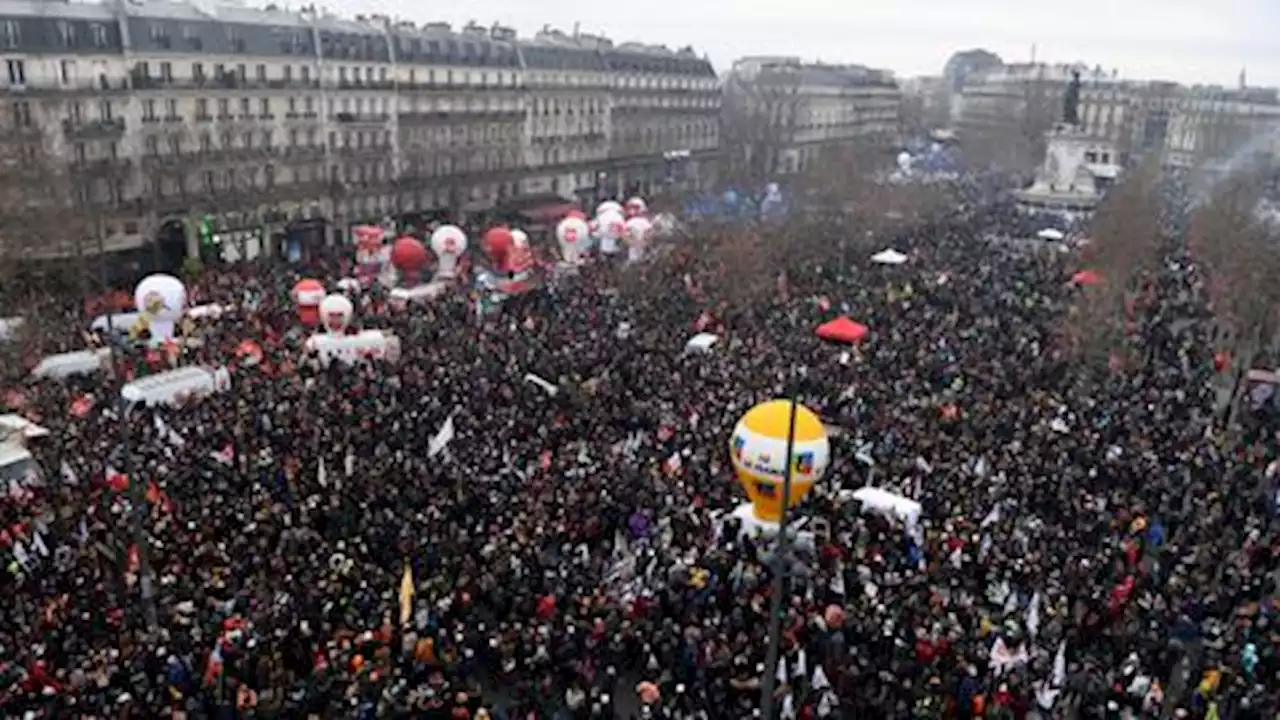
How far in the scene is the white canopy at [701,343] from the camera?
2883 cm

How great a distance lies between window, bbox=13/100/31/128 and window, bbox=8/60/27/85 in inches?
28.2

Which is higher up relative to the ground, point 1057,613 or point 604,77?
point 604,77

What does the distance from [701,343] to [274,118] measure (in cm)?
2844

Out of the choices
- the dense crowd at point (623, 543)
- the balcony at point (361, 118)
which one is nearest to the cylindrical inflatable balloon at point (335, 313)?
the dense crowd at point (623, 543)

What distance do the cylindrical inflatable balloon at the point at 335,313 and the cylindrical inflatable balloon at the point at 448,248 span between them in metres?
11.0

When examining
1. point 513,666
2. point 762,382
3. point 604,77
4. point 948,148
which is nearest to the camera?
point 513,666

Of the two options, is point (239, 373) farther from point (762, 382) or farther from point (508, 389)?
point (762, 382)

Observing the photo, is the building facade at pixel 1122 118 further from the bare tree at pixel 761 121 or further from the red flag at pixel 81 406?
the red flag at pixel 81 406

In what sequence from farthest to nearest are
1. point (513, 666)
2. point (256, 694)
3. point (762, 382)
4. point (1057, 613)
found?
point (762, 382)
point (1057, 613)
point (513, 666)
point (256, 694)

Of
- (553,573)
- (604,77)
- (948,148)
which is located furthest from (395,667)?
(948,148)

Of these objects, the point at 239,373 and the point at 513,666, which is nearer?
the point at 513,666

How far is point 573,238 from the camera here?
4197 centimetres

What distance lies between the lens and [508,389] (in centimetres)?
2448

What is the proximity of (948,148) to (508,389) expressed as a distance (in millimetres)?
97120
